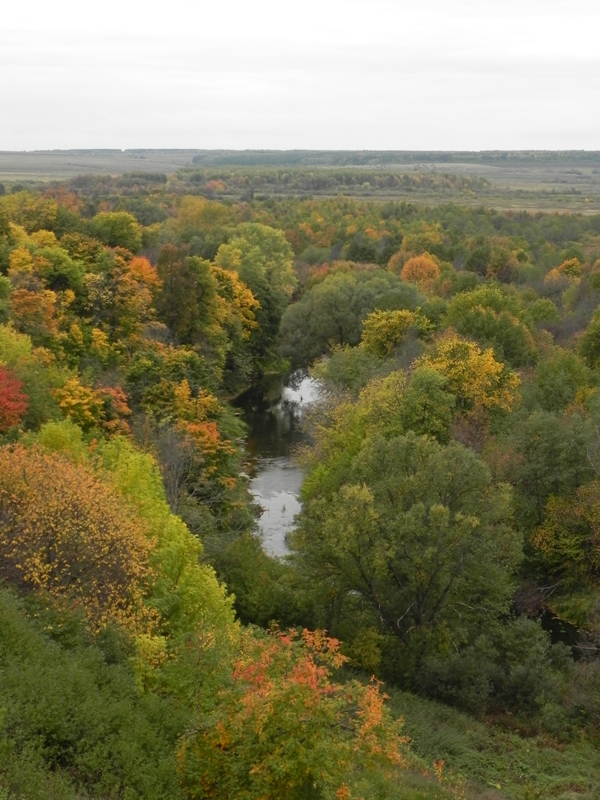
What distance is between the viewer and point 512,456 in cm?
3706

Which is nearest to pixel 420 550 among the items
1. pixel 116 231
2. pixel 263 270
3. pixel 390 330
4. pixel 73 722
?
pixel 73 722

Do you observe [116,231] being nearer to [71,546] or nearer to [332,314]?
[332,314]

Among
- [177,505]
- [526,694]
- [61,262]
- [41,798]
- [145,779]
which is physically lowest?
[526,694]

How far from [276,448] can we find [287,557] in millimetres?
23323

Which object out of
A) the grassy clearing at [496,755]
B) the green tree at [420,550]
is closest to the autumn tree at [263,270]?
the green tree at [420,550]

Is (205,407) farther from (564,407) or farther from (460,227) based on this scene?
(460,227)

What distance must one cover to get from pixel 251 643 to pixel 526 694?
11.9 meters

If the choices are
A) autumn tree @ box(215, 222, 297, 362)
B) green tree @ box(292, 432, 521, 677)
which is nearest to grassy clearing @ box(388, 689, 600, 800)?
green tree @ box(292, 432, 521, 677)

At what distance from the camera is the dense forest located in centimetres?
1602

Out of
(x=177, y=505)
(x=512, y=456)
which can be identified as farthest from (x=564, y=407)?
(x=177, y=505)

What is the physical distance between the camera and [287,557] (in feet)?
100

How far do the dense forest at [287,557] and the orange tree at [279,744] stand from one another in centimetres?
5

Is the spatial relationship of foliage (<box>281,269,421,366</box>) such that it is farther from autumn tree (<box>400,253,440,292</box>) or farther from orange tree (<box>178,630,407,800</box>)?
orange tree (<box>178,630,407,800</box>)

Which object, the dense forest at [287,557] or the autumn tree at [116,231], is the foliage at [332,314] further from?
the autumn tree at [116,231]
